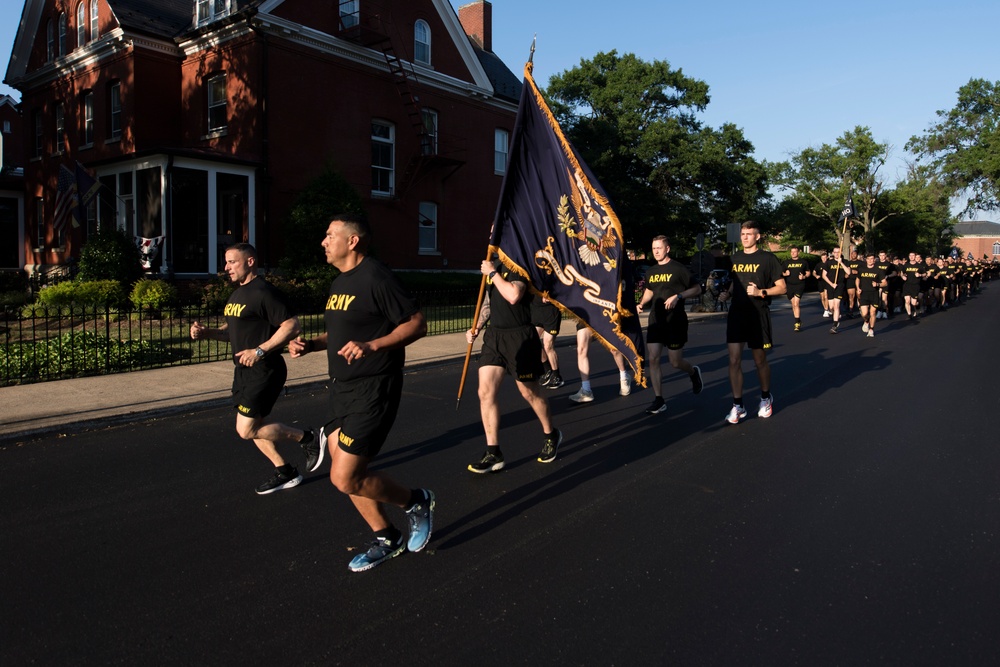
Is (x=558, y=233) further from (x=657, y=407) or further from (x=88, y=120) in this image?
(x=88, y=120)

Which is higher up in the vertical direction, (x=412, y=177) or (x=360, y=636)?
(x=412, y=177)

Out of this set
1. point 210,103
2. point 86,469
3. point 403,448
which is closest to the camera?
point 86,469

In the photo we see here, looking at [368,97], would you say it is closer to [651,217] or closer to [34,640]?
[651,217]

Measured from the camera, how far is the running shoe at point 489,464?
583 centimetres

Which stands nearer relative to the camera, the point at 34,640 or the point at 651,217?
the point at 34,640

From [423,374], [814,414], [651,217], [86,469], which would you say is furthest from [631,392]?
[651,217]

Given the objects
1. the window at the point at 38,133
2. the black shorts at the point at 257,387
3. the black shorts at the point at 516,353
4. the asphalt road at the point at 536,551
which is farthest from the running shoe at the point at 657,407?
the window at the point at 38,133

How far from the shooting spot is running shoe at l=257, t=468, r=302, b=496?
5.33 metres

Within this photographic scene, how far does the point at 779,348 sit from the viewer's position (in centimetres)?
1434

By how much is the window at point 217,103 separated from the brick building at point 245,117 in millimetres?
57

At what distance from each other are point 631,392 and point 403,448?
12.2 feet

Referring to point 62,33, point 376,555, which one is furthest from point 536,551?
point 62,33

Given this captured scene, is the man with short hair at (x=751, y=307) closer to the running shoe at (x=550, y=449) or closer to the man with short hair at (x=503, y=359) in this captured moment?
the running shoe at (x=550, y=449)

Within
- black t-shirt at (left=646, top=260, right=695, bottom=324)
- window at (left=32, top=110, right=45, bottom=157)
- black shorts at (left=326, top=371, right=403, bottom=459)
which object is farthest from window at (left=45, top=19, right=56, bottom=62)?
black shorts at (left=326, top=371, right=403, bottom=459)
